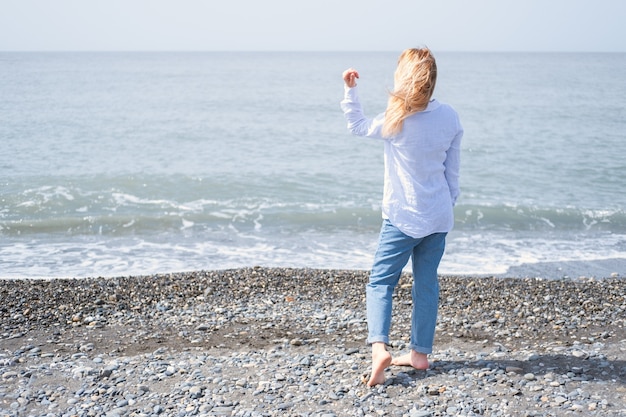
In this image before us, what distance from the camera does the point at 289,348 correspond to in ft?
18.6

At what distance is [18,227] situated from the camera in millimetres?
12555

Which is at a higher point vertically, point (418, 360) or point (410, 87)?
point (410, 87)

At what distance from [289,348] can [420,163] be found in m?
2.19

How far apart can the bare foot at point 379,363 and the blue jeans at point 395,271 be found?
60 mm

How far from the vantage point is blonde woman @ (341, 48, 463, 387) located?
13.7 feet

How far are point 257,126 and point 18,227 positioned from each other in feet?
49.7

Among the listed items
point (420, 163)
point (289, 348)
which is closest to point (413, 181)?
point (420, 163)

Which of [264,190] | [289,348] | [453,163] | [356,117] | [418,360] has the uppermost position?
[356,117]

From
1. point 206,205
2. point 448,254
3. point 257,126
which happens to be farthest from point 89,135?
point 448,254

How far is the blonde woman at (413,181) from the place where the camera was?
4176 mm

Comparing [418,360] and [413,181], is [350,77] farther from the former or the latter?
[418,360]

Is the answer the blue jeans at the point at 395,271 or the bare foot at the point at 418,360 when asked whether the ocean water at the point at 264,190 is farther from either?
the blue jeans at the point at 395,271

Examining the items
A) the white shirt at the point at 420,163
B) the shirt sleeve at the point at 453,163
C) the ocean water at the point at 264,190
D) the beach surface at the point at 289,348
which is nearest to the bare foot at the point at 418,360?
the beach surface at the point at 289,348

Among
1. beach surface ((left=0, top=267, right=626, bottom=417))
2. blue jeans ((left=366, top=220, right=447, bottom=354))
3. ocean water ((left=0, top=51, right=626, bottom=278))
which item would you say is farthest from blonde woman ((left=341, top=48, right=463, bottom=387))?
ocean water ((left=0, top=51, right=626, bottom=278))
